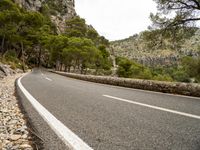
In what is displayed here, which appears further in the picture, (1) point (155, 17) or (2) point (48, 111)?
(1) point (155, 17)

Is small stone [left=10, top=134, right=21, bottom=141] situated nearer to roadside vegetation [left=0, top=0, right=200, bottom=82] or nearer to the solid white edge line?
the solid white edge line

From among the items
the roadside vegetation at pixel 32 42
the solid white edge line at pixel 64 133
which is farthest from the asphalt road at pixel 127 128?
the roadside vegetation at pixel 32 42

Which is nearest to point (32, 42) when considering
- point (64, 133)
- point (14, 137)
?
point (14, 137)

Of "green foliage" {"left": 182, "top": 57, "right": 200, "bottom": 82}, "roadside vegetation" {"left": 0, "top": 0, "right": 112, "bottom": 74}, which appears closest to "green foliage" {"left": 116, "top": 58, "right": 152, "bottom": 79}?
"roadside vegetation" {"left": 0, "top": 0, "right": 112, "bottom": 74}

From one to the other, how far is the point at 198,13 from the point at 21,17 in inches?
1357

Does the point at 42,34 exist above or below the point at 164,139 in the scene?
above

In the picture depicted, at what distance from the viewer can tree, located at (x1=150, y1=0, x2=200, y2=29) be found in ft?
54.2

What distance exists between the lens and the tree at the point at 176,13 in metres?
16.5

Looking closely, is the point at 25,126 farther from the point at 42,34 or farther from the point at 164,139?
the point at 42,34

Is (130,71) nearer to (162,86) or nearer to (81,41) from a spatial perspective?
(81,41)

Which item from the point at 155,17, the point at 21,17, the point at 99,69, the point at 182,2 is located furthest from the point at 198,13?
the point at 99,69

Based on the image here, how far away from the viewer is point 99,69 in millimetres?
58250

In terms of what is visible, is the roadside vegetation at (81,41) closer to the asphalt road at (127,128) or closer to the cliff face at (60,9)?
the cliff face at (60,9)

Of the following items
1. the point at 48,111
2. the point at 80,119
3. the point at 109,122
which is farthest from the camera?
the point at 48,111
